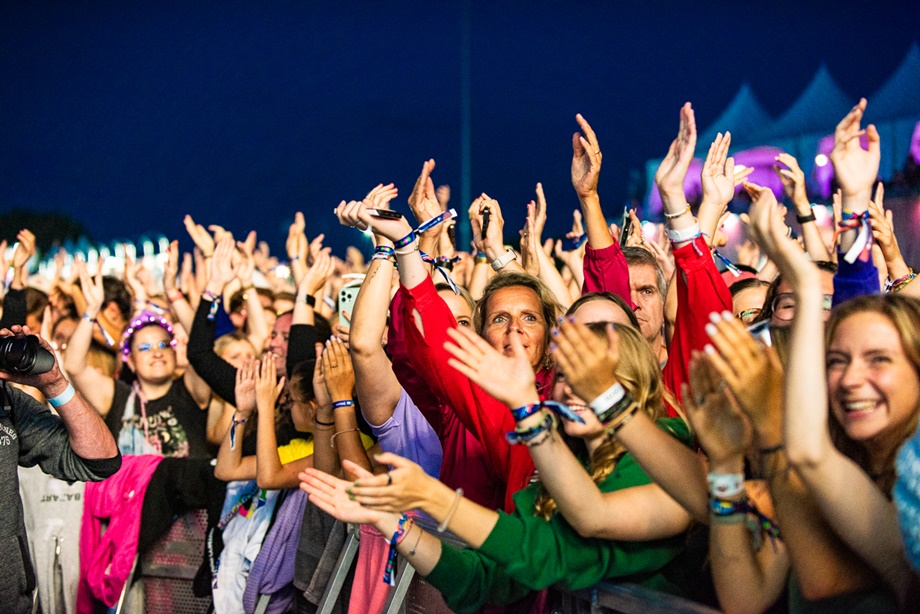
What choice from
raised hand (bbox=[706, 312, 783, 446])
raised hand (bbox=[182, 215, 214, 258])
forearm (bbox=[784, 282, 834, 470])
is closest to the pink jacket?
raised hand (bbox=[182, 215, 214, 258])

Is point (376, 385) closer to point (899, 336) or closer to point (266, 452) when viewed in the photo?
point (266, 452)

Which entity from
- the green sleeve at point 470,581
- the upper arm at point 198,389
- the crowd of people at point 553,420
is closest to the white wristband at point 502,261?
the crowd of people at point 553,420

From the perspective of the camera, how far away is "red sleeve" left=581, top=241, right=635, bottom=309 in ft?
12.9

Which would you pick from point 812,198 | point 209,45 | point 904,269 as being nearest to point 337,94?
point 209,45

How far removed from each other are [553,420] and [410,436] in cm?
132

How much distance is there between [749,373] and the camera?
1941 millimetres

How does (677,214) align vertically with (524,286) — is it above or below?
above

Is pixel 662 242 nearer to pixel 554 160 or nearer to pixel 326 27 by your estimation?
pixel 554 160

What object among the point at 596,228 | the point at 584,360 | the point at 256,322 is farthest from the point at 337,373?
the point at 256,322

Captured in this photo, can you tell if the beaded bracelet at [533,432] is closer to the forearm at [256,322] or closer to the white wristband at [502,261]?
the white wristband at [502,261]

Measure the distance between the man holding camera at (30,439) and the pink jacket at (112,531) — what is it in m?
1.56

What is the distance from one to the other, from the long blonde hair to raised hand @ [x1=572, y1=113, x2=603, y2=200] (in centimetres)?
161

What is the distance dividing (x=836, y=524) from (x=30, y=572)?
107 inches

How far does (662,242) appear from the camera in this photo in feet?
20.2
